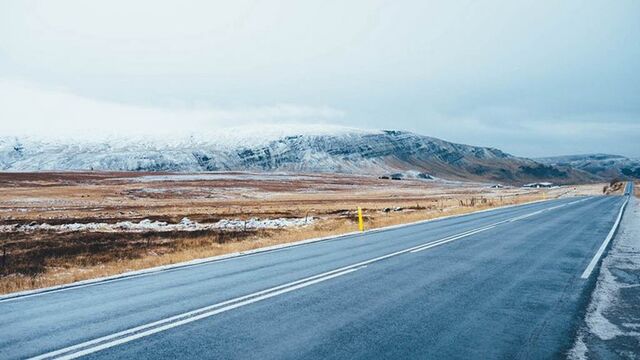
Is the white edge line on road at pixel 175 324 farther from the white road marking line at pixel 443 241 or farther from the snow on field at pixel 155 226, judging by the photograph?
the snow on field at pixel 155 226

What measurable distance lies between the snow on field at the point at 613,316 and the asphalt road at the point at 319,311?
219 millimetres

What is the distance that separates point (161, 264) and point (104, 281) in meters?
2.83

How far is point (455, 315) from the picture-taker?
25.2 ft

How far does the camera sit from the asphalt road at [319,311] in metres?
6.12

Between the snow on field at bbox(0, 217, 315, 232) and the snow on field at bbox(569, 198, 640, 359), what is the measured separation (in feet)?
78.9

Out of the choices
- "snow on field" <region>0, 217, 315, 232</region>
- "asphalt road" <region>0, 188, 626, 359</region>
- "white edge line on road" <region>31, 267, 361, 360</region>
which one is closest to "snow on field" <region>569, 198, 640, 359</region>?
"asphalt road" <region>0, 188, 626, 359</region>

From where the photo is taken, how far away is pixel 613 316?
7844mm

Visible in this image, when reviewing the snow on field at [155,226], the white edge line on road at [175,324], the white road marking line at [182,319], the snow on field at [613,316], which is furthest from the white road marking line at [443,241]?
the snow on field at [155,226]

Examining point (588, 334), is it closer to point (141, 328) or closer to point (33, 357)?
point (141, 328)

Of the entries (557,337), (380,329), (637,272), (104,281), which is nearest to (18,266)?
(104,281)

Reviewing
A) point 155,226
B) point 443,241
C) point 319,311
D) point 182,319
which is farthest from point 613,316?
point 155,226

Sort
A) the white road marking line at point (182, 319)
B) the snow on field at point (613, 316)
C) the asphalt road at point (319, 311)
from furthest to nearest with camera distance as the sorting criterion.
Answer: the snow on field at point (613, 316)
the asphalt road at point (319, 311)
the white road marking line at point (182, 319)

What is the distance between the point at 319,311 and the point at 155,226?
30.3 meters

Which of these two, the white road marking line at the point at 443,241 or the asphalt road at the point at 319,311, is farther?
the white road marking line at the point at 443,241
